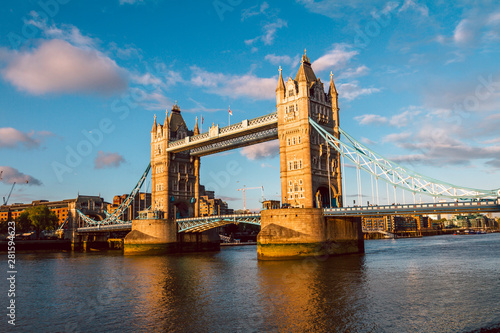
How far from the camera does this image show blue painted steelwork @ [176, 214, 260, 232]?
6381cm

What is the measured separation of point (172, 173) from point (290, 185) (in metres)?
33.6

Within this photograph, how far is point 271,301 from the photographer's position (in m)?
27.0

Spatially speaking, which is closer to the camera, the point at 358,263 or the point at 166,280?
the point at 166,280

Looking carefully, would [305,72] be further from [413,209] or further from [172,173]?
[172,173]

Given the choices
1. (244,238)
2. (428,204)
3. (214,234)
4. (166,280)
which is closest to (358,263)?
(428,204)

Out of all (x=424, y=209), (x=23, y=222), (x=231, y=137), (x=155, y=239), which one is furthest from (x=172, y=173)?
(x=23, y=222)

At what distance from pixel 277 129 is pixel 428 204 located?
91.5 feet

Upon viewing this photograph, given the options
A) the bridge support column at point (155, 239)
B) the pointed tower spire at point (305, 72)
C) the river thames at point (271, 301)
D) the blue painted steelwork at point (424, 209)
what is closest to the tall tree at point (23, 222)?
the bridge support column at point (155, 239)

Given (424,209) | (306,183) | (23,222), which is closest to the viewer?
(424,209)

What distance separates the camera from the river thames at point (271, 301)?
21312mm

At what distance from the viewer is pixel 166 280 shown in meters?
38.8

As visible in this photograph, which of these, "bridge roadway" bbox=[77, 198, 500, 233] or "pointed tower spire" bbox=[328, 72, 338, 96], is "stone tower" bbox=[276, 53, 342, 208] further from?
"bridge roadway" bbox=[77, 198, 500, 233]

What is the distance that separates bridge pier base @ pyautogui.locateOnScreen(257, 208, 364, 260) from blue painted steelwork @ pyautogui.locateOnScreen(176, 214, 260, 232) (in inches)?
290

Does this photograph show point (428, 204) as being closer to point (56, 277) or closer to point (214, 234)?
point (56, 277)
